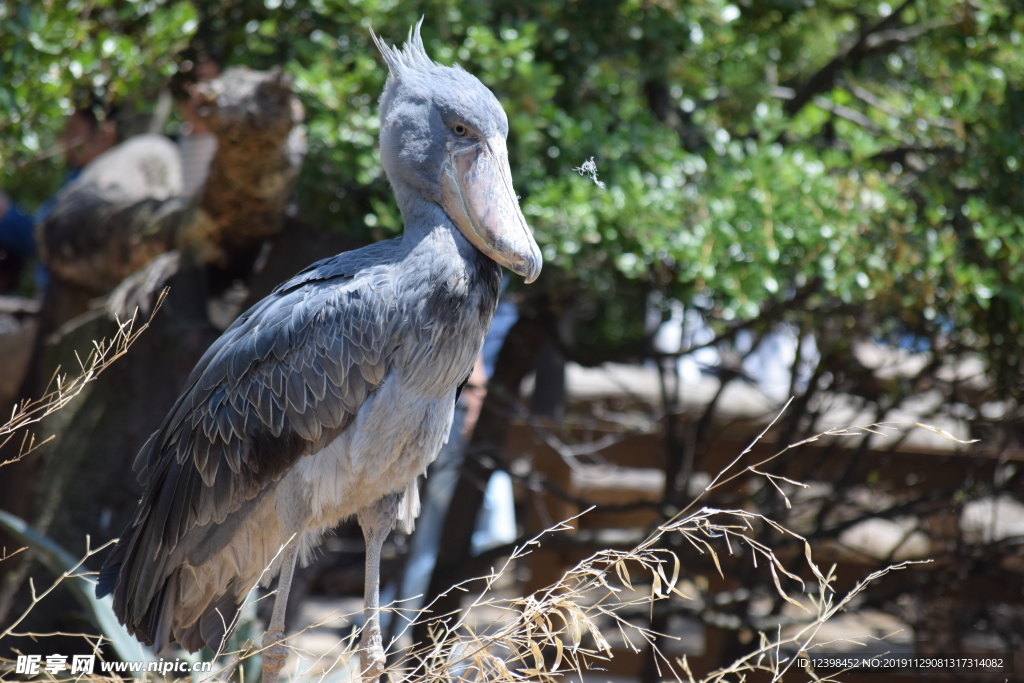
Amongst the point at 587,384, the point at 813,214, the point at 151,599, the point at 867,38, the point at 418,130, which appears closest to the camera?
the point at 418,130

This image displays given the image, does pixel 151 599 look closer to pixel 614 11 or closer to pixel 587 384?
pixel 614 11

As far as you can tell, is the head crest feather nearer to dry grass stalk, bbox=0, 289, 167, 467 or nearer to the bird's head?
the bird's head

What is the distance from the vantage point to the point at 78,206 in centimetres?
398

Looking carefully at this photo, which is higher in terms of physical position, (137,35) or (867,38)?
(137,35)

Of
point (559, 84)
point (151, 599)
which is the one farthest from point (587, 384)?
point (151, 599)

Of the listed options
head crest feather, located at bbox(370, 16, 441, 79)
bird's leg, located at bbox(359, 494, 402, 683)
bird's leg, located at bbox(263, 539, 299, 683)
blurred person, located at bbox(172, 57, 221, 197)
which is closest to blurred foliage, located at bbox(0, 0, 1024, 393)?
blurred person, located at bbox(172, 57, 221, 197)

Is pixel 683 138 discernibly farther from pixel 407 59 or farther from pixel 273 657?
pixel 273 657

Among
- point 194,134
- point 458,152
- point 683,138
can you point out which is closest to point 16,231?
point 194,134

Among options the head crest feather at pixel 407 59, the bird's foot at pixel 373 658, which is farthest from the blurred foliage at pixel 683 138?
the bird's foot at pixel 373 658

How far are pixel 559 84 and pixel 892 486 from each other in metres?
2.42

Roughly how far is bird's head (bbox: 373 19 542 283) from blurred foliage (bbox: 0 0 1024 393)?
3.36 ft

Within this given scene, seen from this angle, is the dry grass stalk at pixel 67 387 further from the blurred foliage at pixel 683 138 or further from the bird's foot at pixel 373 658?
the blurred foliage at pixel 683 138

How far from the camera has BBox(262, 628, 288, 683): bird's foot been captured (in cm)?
224

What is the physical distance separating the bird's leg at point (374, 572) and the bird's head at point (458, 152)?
69cm
